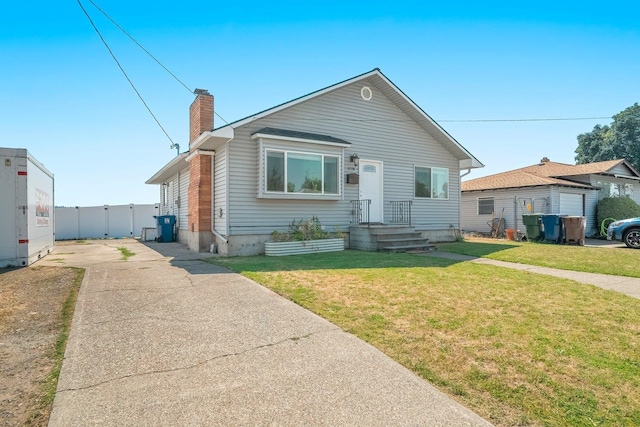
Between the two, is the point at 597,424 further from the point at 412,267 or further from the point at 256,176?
the point at 256,176

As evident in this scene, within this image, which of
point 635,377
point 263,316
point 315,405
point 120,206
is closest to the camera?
point 315,405

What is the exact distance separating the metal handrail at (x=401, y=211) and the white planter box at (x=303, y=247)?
3.06 m

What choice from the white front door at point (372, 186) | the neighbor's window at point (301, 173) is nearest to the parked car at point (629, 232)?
the white front door at point (372, 186)

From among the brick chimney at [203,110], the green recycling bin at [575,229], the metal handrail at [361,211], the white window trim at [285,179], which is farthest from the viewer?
the green recycling bin at [575,229]

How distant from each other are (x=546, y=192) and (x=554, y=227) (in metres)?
4.36

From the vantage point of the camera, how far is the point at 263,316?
14.2 feet

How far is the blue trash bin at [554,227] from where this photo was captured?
14.9 meters

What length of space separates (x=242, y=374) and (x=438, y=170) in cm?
1346

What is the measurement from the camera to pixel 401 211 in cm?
1355

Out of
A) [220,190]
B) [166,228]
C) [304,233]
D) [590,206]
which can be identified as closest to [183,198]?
[166,228]

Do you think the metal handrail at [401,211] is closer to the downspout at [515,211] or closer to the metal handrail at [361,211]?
the metal handrail at [361,211]

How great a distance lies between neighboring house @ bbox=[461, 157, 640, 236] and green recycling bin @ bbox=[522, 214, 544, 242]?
3178 mm

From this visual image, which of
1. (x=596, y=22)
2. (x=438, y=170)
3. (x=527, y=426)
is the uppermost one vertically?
(x=596, y=22)

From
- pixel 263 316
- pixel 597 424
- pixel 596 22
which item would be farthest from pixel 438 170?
pixel 597 424
